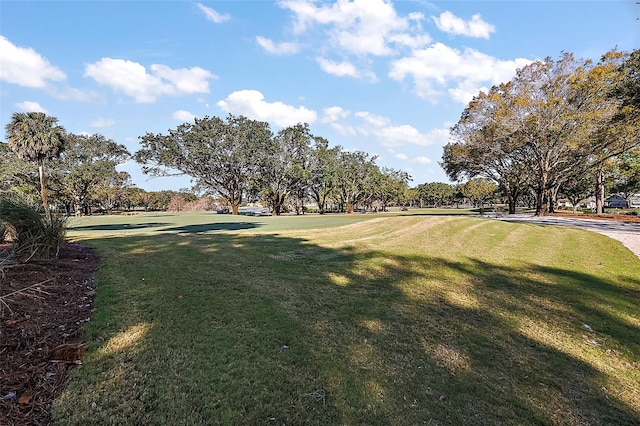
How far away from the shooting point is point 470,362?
3314mm

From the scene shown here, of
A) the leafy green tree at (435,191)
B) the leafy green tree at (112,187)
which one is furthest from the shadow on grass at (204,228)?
the leafy green tree at (435,191)

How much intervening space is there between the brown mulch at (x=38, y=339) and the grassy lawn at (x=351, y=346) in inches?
5.7

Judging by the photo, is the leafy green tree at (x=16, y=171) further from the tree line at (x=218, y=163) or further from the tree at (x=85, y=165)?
the tree at (x=85, y=165)

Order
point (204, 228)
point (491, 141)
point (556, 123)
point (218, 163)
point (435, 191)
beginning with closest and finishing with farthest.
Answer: point (204, 228)
point (556, 123)
point (491, 141)
point (218, 163)
point (435, 191)

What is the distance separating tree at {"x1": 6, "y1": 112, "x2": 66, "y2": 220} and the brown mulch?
84.9 feet

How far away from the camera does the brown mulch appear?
7.59 ft

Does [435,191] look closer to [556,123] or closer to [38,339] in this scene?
[556,123]

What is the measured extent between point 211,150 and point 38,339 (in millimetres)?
39133

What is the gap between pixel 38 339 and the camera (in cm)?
308

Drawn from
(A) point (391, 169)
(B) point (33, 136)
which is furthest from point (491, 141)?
(A) point (391, 169)

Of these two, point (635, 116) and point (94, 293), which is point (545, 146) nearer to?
point (635, 116)

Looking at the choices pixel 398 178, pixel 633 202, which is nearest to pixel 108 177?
pixel 398 178

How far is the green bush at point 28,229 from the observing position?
5603 mm

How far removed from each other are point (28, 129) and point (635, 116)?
40.0 m
